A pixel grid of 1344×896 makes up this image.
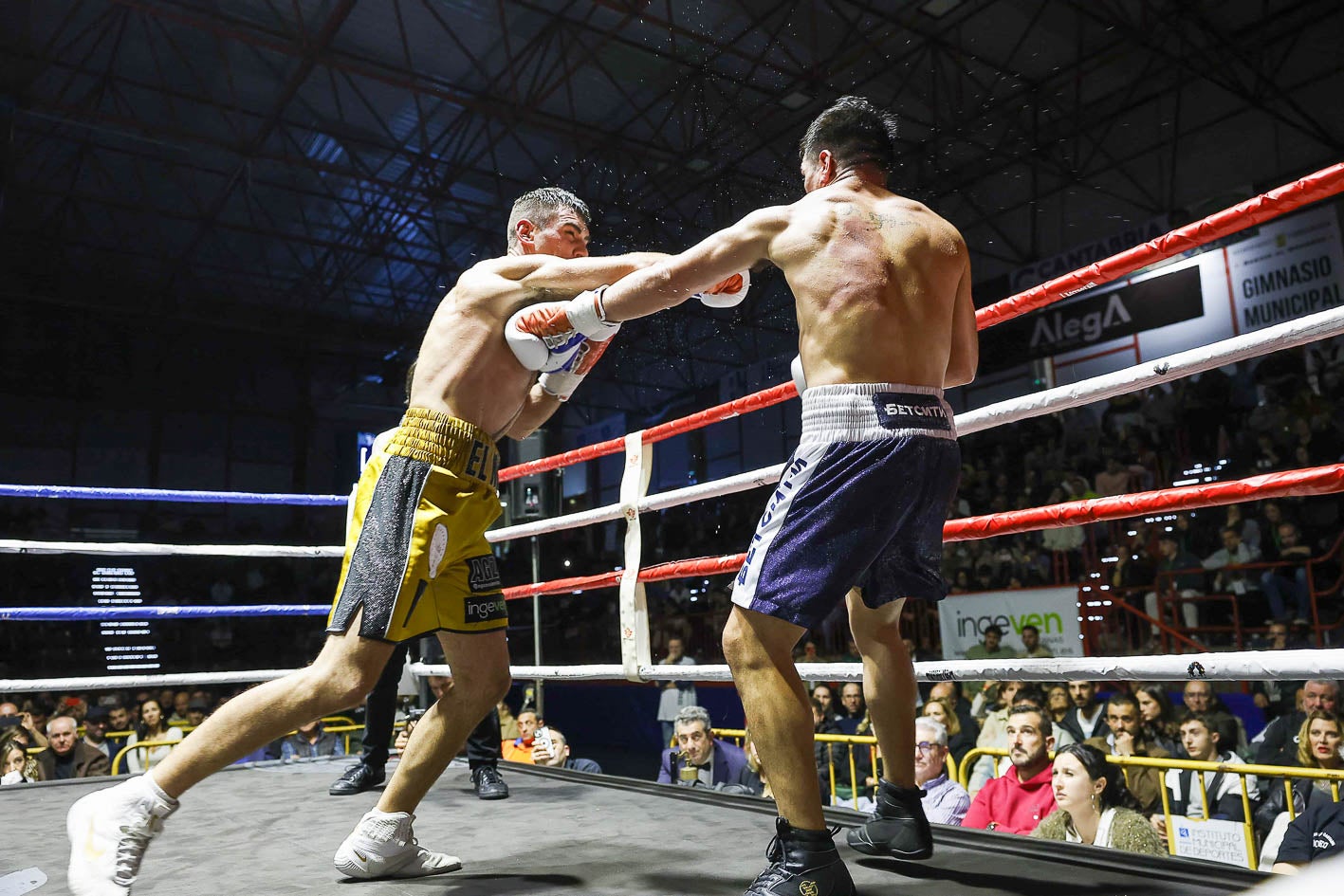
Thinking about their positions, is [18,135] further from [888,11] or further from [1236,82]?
[1236,82]

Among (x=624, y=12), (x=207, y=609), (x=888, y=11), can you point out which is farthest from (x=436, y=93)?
(x=207, y=609)

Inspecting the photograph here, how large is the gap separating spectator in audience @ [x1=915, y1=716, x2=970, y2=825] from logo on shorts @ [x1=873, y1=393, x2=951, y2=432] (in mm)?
2254

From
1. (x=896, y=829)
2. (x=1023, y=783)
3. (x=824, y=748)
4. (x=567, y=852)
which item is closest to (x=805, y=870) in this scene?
(x=896, y=829)

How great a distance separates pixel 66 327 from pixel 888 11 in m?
11.2

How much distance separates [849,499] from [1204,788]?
8.10 feet

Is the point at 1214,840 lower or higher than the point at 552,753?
lower

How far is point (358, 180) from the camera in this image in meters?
10.7

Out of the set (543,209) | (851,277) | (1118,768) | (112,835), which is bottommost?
(1118,768)

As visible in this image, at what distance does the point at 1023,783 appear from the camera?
3.33 metres

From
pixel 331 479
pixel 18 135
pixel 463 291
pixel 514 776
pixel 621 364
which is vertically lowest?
pixel 514 776

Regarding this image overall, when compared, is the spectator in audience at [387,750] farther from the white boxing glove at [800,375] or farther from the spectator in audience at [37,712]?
the spectator in audience at [37,712]

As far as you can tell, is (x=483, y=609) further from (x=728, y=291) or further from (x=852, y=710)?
(x=852, y=710)

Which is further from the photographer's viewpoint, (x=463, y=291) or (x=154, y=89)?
(x=154, y=89)

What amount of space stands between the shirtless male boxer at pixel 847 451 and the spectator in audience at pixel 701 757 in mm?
2566
